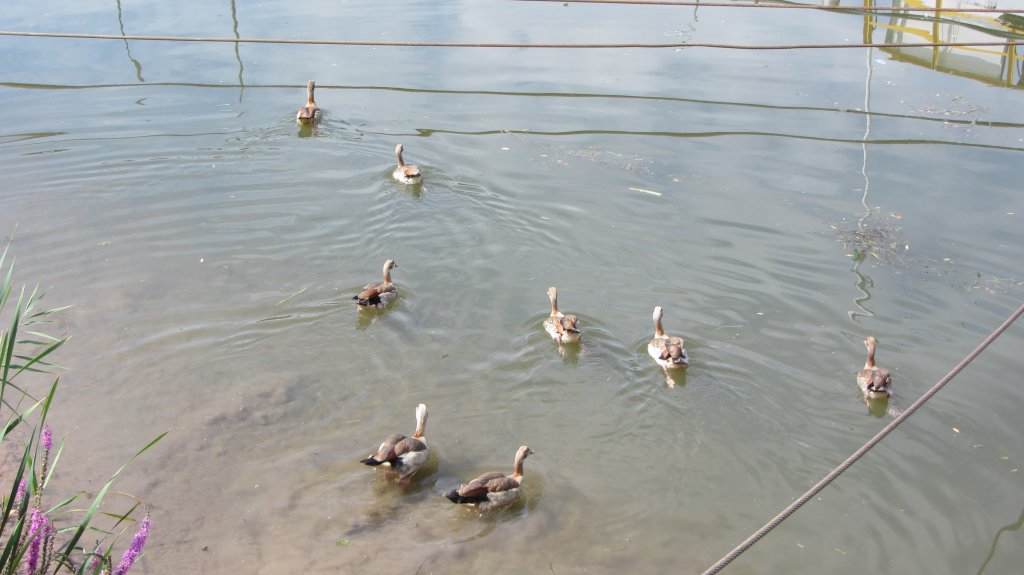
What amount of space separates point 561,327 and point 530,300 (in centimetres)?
115

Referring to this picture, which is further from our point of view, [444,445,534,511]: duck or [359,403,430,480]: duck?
[359,403,430,480]: duck

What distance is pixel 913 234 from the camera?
461 inches

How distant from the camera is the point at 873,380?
8492 mm

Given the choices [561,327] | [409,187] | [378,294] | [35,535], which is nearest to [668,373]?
[561,327]

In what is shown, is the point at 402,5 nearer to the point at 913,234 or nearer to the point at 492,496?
the point at 913,234

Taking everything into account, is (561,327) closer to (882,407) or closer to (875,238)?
(882,407)

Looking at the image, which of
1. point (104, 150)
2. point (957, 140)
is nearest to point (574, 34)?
point (957, 140)

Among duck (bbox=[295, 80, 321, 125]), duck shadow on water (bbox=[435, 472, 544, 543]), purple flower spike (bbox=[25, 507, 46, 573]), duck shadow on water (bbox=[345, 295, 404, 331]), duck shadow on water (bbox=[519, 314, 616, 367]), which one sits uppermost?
duck (bbox=[295, 80, 321, 125])

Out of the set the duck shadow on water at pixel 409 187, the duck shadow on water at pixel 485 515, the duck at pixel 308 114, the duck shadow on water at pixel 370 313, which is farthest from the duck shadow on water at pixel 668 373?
the duck at pixel 308 114

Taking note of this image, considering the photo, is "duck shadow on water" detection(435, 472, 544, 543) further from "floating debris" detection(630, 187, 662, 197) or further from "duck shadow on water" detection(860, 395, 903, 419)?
"floating debris" detection(630, 187, 662, 197)

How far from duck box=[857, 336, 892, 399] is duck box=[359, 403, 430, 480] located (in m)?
4.20

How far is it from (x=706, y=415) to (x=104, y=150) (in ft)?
33.7

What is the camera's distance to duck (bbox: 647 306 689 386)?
29.2 ft

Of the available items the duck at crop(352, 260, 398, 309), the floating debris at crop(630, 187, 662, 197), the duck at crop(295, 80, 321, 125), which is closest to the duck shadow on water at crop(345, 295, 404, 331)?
the duck at crop(352, 260, 398, 309)
